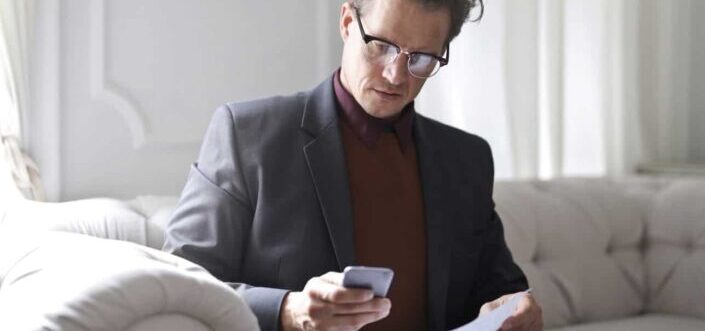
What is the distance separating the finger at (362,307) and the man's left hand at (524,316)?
0.36 m

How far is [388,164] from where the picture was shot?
193 cm

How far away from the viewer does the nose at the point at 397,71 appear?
180cm

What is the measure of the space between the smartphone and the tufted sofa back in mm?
1142

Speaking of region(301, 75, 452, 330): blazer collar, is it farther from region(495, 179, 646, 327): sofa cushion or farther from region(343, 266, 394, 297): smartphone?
region(495, 179, 646, 327): sofa cushion

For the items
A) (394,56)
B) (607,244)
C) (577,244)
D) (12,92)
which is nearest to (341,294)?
(394,56)

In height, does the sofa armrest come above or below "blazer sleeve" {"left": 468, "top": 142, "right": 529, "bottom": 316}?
above

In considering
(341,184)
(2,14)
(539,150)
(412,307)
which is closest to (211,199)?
(341,184)

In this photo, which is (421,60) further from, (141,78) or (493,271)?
(141,78)

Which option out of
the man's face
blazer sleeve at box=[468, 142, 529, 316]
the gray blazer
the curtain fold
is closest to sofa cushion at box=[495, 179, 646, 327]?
the curtain fold

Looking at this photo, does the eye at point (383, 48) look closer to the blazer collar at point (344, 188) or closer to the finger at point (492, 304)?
the blazer collar at point (344, 188)

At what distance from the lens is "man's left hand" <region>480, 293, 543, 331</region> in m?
1.81

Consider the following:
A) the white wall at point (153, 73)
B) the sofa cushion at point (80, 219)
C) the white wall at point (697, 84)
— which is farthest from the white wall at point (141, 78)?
the white wall at point (697, 84)

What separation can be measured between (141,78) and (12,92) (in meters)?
0.38

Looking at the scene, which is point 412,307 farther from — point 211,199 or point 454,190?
point 211,199
